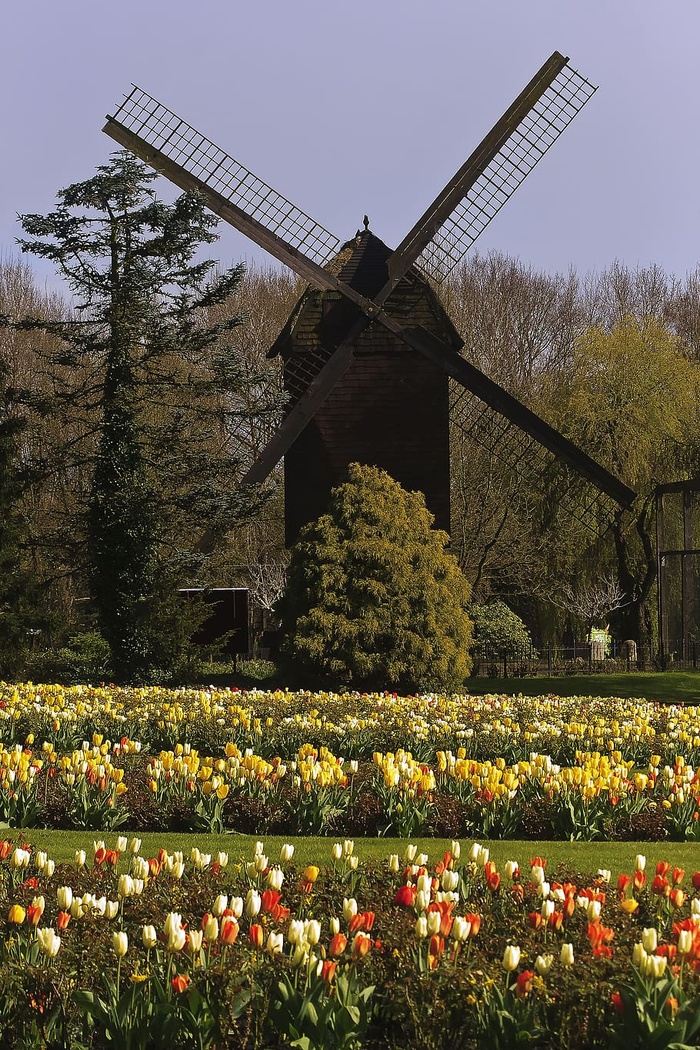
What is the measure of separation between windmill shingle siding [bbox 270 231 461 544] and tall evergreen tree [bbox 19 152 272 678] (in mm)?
1477

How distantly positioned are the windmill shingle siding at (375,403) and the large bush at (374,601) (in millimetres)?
A: 4002

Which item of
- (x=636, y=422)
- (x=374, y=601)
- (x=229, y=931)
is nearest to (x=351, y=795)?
(x=229, y=931)

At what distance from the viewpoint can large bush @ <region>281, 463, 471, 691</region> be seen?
20219 mm

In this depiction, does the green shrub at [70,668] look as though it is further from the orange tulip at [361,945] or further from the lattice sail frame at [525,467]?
the orange tulip at [361,945]

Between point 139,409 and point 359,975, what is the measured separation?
20.1m

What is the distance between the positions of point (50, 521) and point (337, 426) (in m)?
14.3

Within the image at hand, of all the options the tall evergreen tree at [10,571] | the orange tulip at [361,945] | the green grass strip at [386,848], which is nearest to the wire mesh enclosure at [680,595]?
the tall evergreen tree at [10,571]

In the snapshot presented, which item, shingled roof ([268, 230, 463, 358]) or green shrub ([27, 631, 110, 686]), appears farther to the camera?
shingled roof ([268, 230, 463, 358])

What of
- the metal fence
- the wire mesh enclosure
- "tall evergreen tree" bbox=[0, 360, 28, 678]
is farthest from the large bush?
the wire mesh enclosure

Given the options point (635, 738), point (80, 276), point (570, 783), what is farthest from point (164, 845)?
point (80, 276)

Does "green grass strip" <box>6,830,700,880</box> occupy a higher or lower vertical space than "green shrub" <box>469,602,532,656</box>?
lower

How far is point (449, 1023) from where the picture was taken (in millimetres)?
4941

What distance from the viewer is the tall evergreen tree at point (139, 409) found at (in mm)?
24312

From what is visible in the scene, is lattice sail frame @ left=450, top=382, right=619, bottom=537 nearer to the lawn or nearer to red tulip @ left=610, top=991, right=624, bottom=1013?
the lawn
